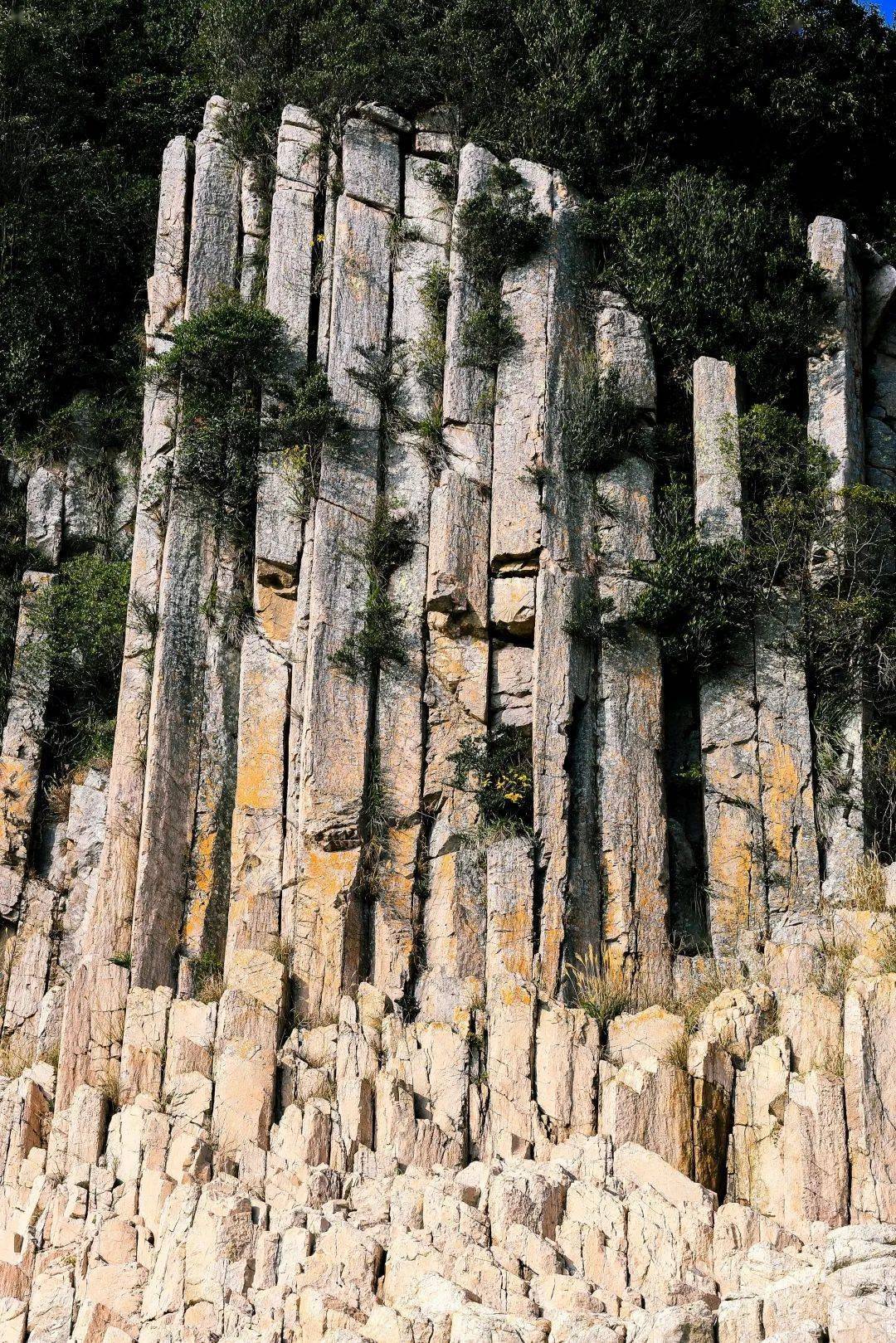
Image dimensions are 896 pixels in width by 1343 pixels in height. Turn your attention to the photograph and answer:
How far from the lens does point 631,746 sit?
56.7 feet

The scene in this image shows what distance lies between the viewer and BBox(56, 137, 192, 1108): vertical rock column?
56.2 ft

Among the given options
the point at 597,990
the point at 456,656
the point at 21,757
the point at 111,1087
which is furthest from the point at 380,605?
the point at 111,1087

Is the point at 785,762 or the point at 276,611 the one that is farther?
the point at 276,611

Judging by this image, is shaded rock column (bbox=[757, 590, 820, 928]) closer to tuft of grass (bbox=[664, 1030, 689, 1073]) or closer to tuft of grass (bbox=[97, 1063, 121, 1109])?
tuft of grass (bbox=[664, 1030, 689, 1073])

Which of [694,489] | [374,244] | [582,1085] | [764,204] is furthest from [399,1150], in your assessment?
[764,204]

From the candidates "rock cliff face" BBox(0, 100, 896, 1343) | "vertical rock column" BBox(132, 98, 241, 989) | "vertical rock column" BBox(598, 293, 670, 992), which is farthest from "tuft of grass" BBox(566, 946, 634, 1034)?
"vertical rock column" BBox(132, 98, 241, 989)

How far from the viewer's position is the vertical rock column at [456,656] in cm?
1688

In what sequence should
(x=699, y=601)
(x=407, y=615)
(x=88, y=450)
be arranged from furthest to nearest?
(x=88, y=450) → (x=407, y=615) → (x=699, y=601)

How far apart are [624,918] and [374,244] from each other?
873 cm

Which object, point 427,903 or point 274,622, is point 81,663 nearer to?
point 274,622

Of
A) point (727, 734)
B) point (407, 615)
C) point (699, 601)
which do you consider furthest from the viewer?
point (407, 615)

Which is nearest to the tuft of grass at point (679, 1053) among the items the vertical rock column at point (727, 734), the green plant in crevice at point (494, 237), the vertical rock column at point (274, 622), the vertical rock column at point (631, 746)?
the vertical rock column at point (631, 746)

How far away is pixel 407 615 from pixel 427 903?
3171 millimetres

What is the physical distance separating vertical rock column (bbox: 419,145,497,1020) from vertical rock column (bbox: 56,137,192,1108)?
10.9 feet
